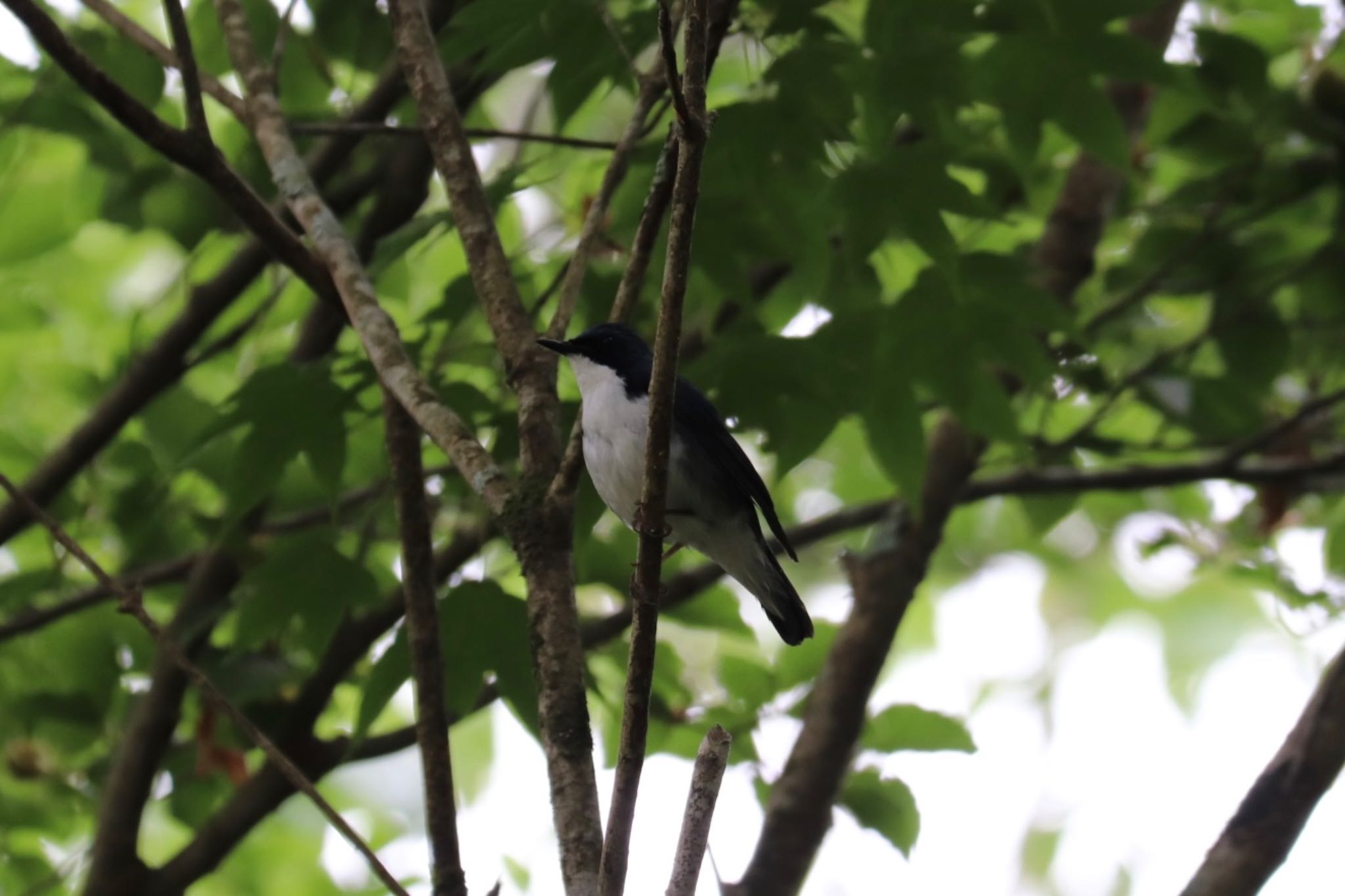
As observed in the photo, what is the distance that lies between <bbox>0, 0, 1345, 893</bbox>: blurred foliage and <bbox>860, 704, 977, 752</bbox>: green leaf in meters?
0.02

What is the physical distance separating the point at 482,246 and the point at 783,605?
1.60m

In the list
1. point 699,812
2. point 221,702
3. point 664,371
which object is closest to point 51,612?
point 221,702

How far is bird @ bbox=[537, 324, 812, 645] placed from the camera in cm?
396

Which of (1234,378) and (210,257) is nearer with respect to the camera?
(1234,378)

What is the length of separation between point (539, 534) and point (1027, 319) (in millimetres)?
1746

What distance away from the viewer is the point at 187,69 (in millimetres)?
3070

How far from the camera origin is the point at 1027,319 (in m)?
3.83

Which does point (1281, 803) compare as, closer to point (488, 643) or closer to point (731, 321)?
point (488, 643)

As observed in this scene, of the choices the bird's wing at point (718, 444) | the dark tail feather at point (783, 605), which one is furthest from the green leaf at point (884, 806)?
the bird's wing at point (718, 444)

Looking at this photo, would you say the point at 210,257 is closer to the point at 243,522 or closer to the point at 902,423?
the point at 243,522

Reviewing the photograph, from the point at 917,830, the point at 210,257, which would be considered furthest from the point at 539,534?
the point at 210,257

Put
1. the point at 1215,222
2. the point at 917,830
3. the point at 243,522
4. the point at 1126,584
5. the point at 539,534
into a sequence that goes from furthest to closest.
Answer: the point at 1126,584 → the point at 1215,222 → the point at 243,522 → the point at 917,830 → the point at 539,534

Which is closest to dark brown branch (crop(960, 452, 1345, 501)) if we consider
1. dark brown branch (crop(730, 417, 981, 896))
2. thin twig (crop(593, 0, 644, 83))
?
dark brown branch (crop(730, 417, 981, 896))

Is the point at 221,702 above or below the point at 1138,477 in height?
below
